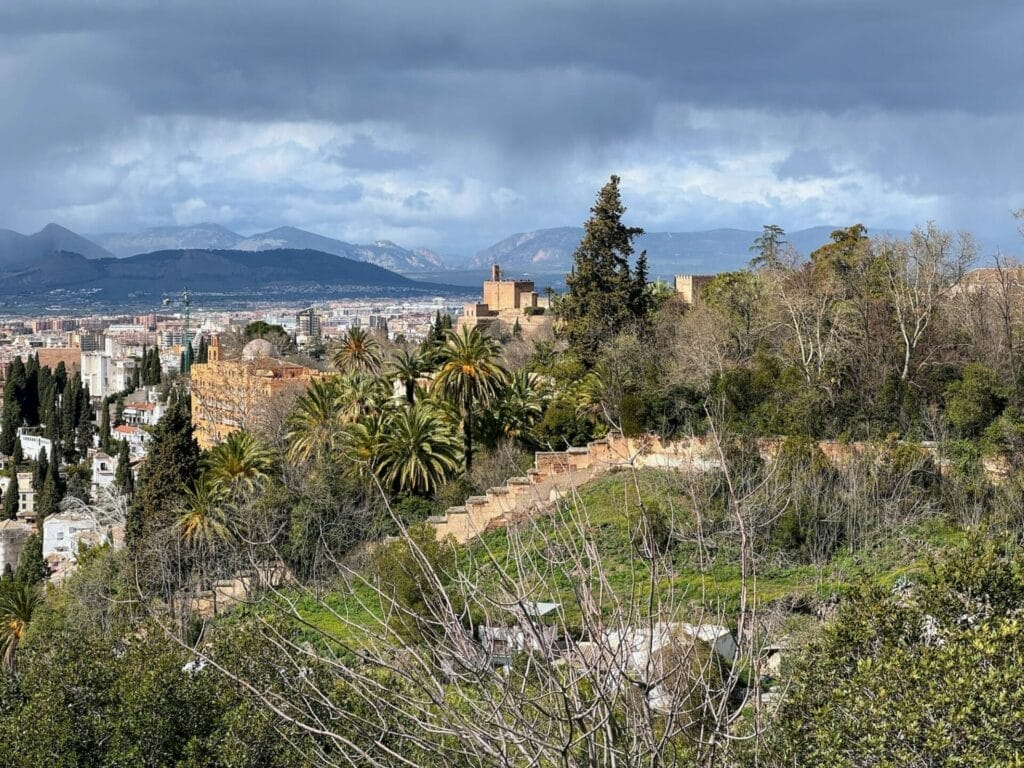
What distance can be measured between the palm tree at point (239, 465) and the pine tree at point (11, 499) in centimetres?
3377

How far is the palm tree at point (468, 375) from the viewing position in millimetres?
22312

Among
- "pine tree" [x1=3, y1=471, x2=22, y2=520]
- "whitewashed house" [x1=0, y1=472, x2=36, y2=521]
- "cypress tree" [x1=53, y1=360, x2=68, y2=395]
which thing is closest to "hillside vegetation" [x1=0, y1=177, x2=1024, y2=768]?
"pine tree" [x1=3, y1=471, x2=22, y2=520]

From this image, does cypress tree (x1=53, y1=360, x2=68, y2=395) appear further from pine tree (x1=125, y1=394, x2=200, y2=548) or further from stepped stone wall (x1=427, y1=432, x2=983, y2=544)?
stepped stone wall (x1=427, y1=432, x2=983, y2=544)

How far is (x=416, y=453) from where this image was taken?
21.9 meters

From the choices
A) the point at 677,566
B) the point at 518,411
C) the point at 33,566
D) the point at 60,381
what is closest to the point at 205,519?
the point at 518,411

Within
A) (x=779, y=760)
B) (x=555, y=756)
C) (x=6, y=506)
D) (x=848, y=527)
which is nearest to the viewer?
(x=555, y=756)

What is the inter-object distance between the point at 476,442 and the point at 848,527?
861 centimetres

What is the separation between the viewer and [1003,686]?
251 inches

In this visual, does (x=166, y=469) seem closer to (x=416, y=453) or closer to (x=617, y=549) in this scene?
(x=416, y=453)

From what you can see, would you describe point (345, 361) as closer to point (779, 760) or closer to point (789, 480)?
point (789, 480)

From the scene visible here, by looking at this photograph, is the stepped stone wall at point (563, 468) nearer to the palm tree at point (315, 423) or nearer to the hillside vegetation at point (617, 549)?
the hillside vegetation at point (617, 549)

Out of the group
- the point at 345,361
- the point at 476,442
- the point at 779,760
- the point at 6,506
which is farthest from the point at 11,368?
the point at 779,760

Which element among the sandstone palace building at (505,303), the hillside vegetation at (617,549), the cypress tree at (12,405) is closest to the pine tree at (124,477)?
the hillside vegetation at (617,549)

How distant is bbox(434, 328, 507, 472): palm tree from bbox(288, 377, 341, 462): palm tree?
9.40 ft
